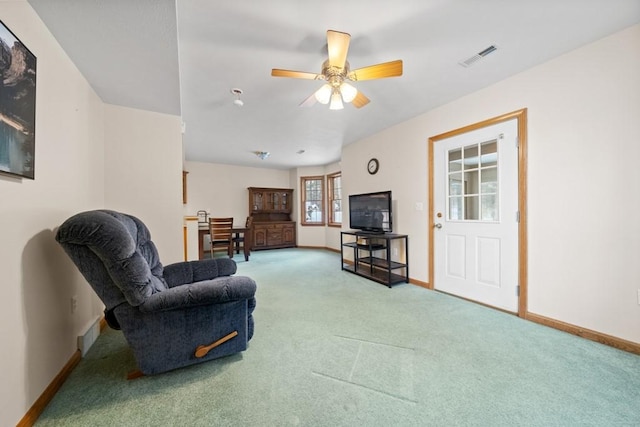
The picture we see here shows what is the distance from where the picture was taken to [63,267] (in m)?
1.62

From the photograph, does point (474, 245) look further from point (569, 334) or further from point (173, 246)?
point (173, 246)

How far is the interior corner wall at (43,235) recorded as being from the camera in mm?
1137

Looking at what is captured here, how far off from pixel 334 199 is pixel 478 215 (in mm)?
4215

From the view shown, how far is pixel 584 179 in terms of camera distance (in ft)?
6.66

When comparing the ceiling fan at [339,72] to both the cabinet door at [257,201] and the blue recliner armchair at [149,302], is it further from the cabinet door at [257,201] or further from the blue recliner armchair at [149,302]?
the cabinet door at [257,201]

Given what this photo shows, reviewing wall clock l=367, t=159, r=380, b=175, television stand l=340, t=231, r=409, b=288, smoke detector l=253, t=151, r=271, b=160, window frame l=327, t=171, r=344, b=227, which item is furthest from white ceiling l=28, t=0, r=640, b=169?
window frame l=327, t=171, r=344, b=227

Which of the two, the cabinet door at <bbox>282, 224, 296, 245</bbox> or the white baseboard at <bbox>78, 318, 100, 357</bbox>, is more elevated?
the cabinet door at <bbox>282, 224, 296, 245</bbox>

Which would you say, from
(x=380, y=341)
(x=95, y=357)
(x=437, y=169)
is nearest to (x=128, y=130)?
(x=95, y=357)

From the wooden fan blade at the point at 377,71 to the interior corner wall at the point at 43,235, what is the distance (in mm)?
1903

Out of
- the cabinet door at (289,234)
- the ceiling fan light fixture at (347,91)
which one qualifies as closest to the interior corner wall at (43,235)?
the ceiling fan light fixture at (347,91)

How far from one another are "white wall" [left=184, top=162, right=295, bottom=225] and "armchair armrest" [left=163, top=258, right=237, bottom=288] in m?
4.64

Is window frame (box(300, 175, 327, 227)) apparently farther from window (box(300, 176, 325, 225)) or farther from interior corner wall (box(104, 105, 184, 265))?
interior corner wall (box(104, 105, 184, 265))

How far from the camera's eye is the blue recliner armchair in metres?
1.28

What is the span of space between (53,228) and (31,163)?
45 centimetres
